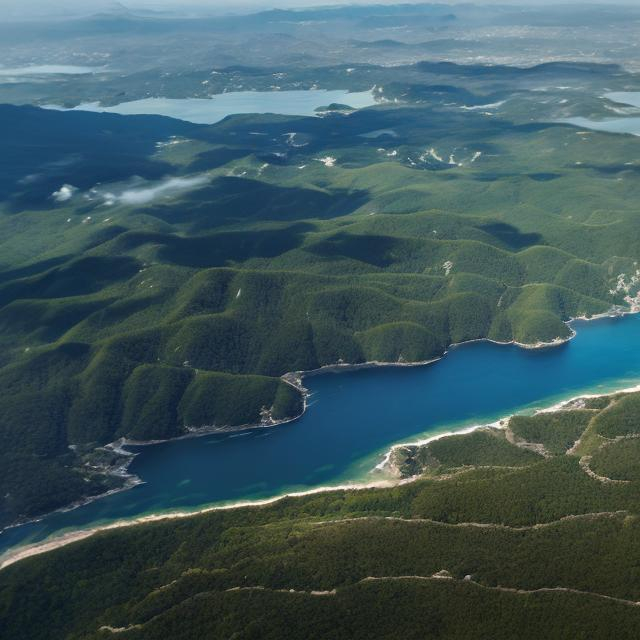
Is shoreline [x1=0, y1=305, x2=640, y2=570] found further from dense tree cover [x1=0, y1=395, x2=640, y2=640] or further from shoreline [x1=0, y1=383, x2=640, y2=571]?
dense tree cover [x1=0, y1=395, x2=640, y2=640]

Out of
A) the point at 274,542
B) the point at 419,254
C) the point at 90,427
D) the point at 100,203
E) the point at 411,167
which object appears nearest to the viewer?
the point at 274,542

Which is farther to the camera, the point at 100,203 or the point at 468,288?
the point at 100,203

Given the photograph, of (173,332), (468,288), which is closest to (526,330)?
(468,288)

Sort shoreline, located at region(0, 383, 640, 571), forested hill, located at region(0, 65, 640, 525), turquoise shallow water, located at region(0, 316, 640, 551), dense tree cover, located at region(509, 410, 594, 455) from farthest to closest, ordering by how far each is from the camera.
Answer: forested hill, located at region(0, 65, 640, 525), dense tree cover, located at region(509, 410, 594, 455), turquoise shallow water, located at region(0, 316, 640, 551), shoreline, located at region(0, 383, 640, 571)

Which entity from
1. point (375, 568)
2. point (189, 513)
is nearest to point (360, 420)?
point (189, 513)

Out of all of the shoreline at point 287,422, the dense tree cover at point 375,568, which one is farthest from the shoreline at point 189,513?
the dense tree cover at point 375,568

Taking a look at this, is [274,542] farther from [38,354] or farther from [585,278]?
[585,278]

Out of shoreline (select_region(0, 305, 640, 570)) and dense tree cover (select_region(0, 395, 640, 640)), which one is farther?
shoreline (select_region(0, 305, 640, 570))

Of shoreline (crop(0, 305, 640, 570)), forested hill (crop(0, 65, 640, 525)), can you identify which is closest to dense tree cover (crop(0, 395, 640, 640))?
shoreline (crop(0, 305, 640, 570))
